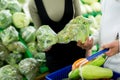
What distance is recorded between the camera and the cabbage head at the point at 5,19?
8.29 feet

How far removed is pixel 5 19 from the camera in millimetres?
2525

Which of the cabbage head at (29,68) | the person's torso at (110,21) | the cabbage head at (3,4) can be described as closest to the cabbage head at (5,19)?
the cabbage head at (3,4)

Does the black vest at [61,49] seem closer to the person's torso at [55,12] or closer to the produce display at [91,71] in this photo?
the person's torso at [55,12]

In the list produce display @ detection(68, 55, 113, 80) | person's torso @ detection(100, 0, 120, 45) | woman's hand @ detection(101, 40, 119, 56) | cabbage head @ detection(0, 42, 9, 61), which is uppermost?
person's torso @ detection(100, 0, 120, 45)

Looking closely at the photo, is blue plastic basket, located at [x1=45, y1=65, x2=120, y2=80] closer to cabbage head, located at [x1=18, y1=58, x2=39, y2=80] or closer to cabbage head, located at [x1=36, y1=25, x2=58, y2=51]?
cabbage head, located at [x1=36, y1=25, x2=58, y2=51]

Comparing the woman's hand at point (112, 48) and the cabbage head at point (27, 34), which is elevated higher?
the woman's hand at point (112, 48)

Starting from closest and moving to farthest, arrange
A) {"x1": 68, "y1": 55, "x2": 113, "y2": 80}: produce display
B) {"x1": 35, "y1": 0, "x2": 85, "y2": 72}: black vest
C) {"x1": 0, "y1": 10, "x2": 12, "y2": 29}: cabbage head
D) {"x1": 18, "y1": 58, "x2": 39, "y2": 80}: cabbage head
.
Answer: {"x1": 68, "y1": 55, "x2": 113, "y2": 80}: produce display
{"x1": 35, "y1": 0, "x2": 85, "y2": 72}: black vest
{"x1": 18, "y1": 58, "x2": 39, "y2": 80}: cabbage head
{"x1": 0, "y1": 10, "x2": 12, "y2": 29}: cabbage head

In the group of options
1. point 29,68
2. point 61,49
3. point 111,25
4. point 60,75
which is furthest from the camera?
point 29,68

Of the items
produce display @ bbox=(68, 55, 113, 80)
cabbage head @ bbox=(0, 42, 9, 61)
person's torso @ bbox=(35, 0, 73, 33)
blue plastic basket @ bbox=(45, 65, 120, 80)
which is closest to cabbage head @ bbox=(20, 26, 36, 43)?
cabbage head @ bbox=(0, 42, 9, 61)

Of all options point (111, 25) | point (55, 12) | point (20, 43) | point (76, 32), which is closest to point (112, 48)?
point (111, 25)

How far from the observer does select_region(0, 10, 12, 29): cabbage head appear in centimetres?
253

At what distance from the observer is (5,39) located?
7.91ft

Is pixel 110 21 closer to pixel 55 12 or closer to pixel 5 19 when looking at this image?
pixel 55 12

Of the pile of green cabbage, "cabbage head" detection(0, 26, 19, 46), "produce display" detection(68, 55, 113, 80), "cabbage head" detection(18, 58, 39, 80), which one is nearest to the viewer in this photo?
"produce display" detection(68, 55, 113, 80)
